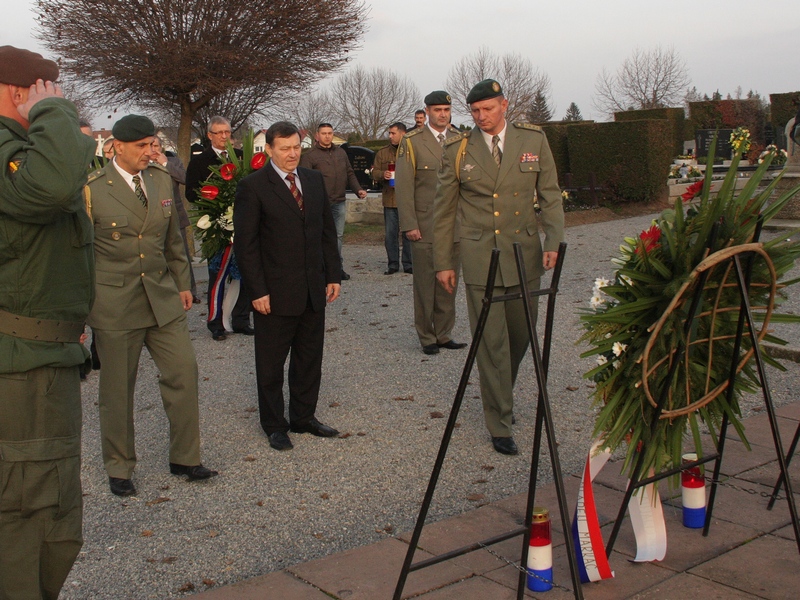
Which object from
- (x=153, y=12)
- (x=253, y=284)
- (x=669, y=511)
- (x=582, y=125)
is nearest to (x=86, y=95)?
(x=153, y=12)

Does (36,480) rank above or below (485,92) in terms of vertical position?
below

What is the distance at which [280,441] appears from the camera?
5.82 m

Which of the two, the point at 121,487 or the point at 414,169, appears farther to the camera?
the point at 414,169

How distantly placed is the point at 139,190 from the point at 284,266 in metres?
1.01

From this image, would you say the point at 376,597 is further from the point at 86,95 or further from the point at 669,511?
the point at 86,95

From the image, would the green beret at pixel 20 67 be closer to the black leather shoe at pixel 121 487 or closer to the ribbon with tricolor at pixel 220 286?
the black leather shoe at pixel 121 487

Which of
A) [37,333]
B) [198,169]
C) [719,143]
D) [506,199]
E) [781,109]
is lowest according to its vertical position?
[37,333]

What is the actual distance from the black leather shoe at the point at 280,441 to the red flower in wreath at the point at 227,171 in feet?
11.8

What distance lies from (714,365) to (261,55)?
16.5 meters

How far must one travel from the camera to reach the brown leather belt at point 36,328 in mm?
2994

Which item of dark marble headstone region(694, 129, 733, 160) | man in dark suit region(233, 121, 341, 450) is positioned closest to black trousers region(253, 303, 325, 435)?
man in dark suit region(233, 121, 341, 450)

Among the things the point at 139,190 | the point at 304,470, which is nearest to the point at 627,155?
the point at 304,470

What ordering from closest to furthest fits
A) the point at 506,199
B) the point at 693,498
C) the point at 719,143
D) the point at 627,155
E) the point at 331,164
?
the point at 693,498 → the point at 506,199 → the point at 331,164 → the point at 627,155 → the point at 719,143

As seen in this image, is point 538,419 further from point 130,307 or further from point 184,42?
point 184,42
